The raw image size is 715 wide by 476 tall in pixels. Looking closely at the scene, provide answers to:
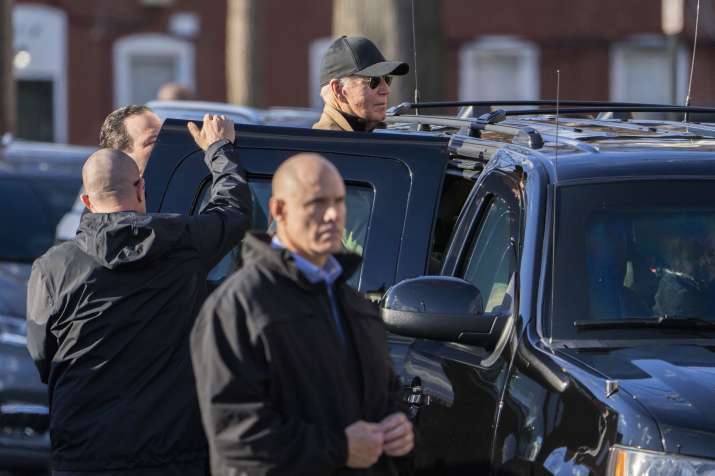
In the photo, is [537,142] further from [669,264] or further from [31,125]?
[31,125]

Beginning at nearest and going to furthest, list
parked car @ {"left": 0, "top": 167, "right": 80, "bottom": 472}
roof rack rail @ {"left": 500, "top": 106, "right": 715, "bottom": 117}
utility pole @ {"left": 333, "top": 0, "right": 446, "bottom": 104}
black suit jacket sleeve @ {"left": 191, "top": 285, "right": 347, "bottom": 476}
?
black suit jacket sleeve @ {"left": 191, "top": 285, "right": 347, "bottom": 476}, roof rack rail @ {"left": 500, "top": 106, "right": 715, "bottom": 117}, parked car @ {"left": 0, "top": 167, "right": 80, "bottom": 472}, utility pole @ {"left": 333, "top": 0, "right": 446, "bottom": 104}

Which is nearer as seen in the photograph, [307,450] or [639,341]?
[307,450]

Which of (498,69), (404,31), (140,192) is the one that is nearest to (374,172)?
(140,192)

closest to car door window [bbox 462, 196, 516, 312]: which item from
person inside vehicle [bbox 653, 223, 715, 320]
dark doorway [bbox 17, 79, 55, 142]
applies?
person inside vehicle [bbox 653, 223, 715, 320]

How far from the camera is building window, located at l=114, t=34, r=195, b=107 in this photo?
24.8 metres

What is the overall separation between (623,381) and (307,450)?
965 millimetres

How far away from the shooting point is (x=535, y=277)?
15.1ft

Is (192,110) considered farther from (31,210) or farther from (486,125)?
(486,125)

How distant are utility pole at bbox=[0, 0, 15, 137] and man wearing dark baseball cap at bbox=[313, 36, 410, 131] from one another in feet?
27.6

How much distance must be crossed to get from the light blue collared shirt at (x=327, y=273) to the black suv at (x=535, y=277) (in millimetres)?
749

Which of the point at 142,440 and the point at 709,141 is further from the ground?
the point at 709,141

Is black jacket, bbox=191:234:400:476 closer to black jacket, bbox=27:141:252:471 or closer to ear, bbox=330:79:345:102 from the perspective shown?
black jacket, bbox=27:141:252:471

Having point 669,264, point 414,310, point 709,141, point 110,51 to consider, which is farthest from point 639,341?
point 110,51

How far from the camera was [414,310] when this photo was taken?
14.8ft
